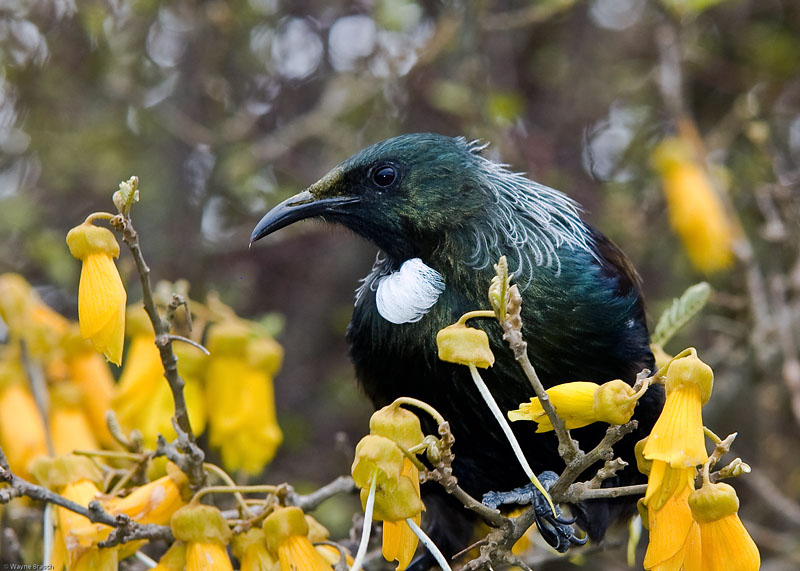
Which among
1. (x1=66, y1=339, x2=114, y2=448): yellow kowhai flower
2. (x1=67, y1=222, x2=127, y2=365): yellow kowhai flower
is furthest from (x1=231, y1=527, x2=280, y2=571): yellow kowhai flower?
(x1=66, y1=339, x2=114, y2=448): yellow kowhai flower

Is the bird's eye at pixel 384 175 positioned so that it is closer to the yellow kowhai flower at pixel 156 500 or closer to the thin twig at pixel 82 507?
the yellow kowhai flower at pixel 156 500

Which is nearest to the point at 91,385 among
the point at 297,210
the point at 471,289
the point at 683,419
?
the point at 297,210

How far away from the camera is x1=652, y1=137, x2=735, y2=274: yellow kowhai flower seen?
394 cm

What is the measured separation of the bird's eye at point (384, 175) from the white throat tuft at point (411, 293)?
0.18 metres

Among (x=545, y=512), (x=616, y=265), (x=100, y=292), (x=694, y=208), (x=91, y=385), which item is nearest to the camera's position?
(x=100, y=292)

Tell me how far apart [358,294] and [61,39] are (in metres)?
2.25

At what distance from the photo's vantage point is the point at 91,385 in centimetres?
268

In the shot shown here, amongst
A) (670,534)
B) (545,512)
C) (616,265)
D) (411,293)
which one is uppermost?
(411,293)

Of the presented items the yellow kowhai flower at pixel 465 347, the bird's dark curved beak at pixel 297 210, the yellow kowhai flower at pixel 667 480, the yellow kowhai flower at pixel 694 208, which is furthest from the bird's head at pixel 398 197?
the yellow kowhai flower at pixel 694 208

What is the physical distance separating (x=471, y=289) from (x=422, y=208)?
0.76ft

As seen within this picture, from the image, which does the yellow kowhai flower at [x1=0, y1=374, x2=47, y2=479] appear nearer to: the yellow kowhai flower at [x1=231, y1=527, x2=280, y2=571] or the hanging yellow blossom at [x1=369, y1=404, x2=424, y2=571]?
the yellow kowhai flower at [x1=231, y1=527, x2=280, y2=571]

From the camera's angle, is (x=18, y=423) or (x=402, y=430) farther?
(x=18, y=423)

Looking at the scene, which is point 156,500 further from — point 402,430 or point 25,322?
point 25,322

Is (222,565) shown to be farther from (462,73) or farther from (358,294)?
(462,73)
